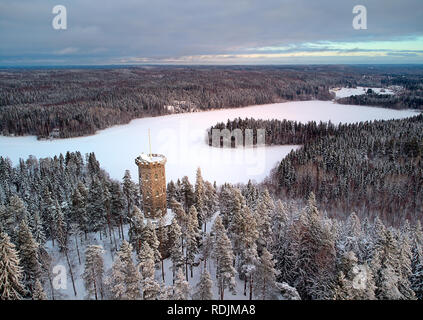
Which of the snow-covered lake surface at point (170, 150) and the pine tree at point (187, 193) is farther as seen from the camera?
the snow-covered lake surface at point (170, 150)

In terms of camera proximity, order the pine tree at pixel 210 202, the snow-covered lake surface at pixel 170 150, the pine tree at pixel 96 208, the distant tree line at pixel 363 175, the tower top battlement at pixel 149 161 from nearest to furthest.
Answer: the tower top battlement at pixel 149 161 < the pine tree at pixel 96 208 < the pine tree at pixel 210 202 < the distant tree line at pixel 363 175 < the snow-covered lake surface at pixel 170 150

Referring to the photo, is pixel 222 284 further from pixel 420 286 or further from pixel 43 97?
pixel 43 97

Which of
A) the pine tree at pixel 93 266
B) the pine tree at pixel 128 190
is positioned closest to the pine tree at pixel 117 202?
the pine tree at pixel 128 190

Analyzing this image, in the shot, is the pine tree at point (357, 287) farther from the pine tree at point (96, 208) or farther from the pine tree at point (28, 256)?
the pine tree at point (96, 208)

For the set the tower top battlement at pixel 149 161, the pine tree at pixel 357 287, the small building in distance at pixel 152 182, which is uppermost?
the tower top battlement at pixel 149 161

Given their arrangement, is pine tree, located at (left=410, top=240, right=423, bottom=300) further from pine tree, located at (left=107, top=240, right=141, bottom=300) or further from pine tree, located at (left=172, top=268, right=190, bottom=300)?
pine tree, located at (left=107, top=240, right=141, bottom=300)

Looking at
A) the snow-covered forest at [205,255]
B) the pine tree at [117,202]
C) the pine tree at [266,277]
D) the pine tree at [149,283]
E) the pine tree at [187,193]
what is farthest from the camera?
the pine tree at [187,193]

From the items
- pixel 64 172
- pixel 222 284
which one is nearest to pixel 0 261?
pixel 222 284
